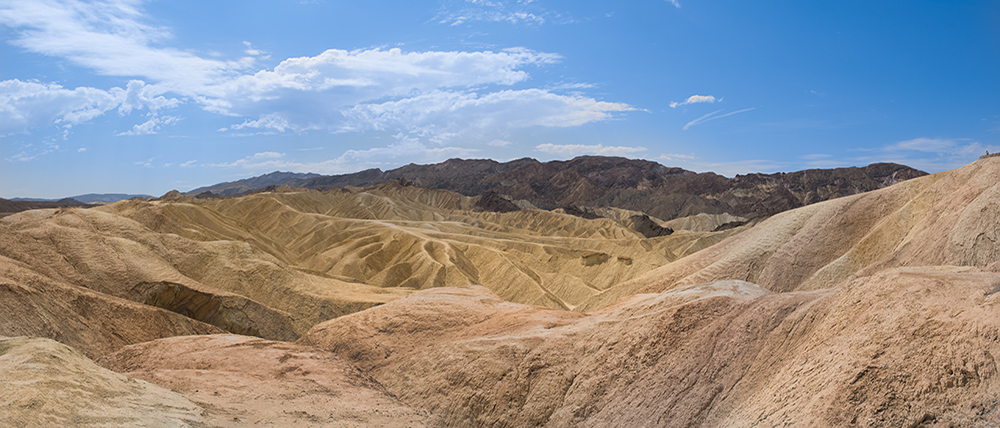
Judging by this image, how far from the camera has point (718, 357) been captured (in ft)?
29.3

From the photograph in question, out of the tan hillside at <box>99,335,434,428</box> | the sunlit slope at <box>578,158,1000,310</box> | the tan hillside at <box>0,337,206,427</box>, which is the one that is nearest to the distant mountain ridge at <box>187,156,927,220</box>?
the sunlit slope at <box>578,158,1000,310</box>

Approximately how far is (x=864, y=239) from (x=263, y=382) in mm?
19308

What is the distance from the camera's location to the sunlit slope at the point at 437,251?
36438 millimetres

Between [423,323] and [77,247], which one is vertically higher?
[77,247]

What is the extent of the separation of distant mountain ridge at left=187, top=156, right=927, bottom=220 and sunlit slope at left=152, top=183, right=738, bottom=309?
33076 mm

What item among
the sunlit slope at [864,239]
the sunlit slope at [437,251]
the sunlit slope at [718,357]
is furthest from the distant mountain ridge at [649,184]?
the sunlit slope at [718,357]

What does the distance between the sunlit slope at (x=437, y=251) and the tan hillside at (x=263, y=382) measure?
66.2ft

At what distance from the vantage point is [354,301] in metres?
22.1

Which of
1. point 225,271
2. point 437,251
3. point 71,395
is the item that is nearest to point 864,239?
point 71,395

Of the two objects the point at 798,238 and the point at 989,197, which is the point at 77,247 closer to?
the point at 798,238

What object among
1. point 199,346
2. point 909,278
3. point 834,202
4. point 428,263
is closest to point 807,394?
point 909,278

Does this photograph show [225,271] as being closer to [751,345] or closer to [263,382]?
[263,382]

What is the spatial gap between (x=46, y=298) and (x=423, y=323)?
10815 millimetres

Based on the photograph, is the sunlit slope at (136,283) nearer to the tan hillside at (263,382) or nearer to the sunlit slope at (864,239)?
the tan hillside at (263,382)
